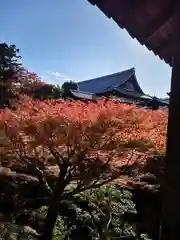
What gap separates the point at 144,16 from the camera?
1382 millimetres

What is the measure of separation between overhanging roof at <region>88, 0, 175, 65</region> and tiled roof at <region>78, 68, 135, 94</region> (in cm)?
1715

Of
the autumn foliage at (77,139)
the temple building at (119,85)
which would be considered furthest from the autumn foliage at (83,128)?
the temple building at (119,85)

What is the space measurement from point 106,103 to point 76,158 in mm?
834

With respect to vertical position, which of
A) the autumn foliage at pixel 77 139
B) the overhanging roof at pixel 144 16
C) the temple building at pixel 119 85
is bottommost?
the autumn foliage at pixel 77 139

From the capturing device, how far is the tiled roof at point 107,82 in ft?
63.9

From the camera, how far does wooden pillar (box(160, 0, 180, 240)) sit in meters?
1.17

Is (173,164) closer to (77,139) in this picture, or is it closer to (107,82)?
(77,139)

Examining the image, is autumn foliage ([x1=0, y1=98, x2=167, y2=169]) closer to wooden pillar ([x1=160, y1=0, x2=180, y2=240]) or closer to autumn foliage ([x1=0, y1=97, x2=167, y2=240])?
autumn foliage ([x1=0, y1=97, x2=167, y2=240])

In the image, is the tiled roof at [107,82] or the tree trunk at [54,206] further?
the tiled roof at [107,82]

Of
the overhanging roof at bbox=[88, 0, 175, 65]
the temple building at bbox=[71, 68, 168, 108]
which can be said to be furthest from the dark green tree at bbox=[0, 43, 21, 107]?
the temple building at bbox=[71, 68, 168, 108]

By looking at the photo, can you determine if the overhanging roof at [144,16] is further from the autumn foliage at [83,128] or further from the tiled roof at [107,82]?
the tiled roof at [107,82]

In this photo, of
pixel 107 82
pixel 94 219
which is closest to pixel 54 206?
pixel 94 219

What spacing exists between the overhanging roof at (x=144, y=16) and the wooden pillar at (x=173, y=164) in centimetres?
10

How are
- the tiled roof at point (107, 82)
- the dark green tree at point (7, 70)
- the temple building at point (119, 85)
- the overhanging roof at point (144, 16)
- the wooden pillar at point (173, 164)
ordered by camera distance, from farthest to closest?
the tiled roof at point (107, 82), the temple building at point (119, 85), the dark green tree at point (7, 70), the overhanging roof at point (144, 16), the wooden pillar at point (173, 164)
